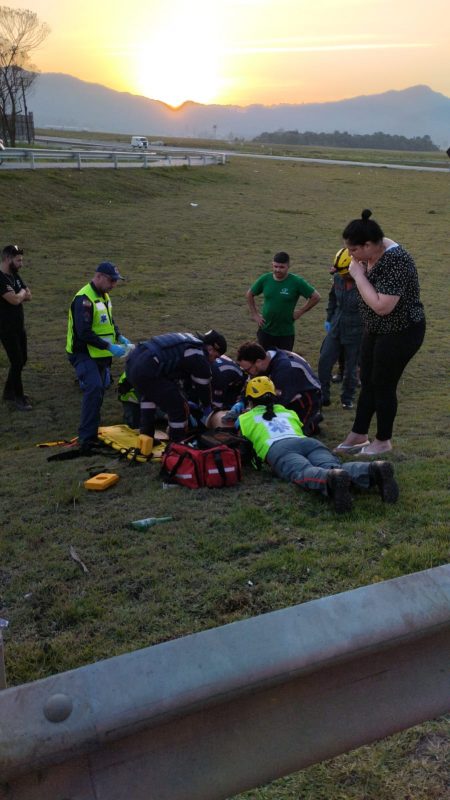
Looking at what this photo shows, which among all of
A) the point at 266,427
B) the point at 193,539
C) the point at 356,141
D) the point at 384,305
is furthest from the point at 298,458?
the point at 356,141

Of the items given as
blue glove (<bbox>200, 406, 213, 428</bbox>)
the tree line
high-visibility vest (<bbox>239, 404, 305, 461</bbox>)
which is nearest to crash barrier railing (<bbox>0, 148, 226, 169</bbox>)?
blue glove (<bbox>200, 406, 213, 428</bbox>)

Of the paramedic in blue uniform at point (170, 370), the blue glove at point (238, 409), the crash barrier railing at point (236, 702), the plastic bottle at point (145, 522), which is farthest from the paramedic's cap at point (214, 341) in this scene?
the crash barrier railing at point (236, 702)

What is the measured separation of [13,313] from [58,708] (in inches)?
307

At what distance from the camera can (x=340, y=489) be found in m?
4.89

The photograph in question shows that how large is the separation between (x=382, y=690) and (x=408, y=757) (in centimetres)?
108

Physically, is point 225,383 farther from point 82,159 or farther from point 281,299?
point 82,159

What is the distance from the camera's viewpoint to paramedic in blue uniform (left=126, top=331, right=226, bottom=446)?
22.8 feet

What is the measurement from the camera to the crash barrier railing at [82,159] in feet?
91.6

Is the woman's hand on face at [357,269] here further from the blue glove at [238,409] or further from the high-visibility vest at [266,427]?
the blue glove at [238,409]

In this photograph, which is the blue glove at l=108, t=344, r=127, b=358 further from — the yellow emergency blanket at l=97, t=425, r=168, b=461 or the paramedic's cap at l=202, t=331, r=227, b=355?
the paramedic's cap at l=202, t=331, r=227, b=355

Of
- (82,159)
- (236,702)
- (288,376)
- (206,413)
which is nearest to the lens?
(236,702)

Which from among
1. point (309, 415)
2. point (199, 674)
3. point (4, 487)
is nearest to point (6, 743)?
point (199, 674)

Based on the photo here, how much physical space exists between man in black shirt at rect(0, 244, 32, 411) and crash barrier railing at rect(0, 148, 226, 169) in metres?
19.9

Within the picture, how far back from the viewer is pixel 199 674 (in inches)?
61.2
